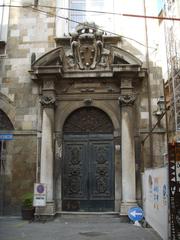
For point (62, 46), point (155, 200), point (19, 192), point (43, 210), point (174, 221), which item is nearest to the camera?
point (174, 221)

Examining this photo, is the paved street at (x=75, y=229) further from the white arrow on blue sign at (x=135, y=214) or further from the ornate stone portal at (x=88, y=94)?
the ornate stone portal at (x=88, y=94)

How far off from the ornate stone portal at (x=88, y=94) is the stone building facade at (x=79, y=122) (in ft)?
0.11

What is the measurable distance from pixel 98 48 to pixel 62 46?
1.37 metres

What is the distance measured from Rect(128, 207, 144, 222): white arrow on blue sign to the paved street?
234 millimetres

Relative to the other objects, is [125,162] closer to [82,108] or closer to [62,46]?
[82,108]

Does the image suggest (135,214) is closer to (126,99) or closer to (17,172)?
(126,99)

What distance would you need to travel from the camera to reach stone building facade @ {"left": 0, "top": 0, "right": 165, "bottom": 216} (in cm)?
1102

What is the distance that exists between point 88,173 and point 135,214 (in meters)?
2.31

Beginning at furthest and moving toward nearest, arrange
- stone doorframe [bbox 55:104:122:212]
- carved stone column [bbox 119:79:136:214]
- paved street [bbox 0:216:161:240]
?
stone doorframe [bbox 55:104:122:212] → carved stone column [bbox 119:79:136:214] → paved street [bbox 0:216:161:240]

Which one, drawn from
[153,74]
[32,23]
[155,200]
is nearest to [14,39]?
[32,23]

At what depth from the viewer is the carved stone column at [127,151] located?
1046cm

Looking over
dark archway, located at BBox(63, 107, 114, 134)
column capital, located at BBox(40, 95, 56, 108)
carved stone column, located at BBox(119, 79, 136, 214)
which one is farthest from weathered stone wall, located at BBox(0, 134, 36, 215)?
carved stone column, located at BBox(119, 79, 136, 214)

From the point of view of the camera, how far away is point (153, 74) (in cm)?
1173

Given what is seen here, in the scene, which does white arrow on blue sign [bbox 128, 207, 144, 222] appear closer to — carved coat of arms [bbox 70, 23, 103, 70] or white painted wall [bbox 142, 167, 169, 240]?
white painted wall [bbox 142, 167, 169, 240]
